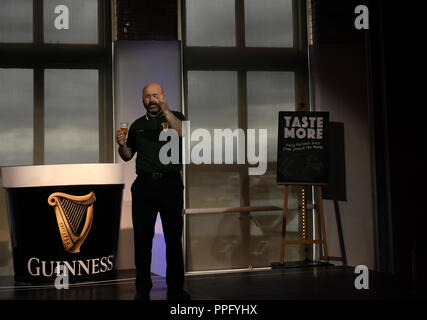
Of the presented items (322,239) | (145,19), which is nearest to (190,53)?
(145,19)

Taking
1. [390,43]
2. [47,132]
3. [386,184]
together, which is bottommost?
[386,184]

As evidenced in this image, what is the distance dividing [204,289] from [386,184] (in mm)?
2628

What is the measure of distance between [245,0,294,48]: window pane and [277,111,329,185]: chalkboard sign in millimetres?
1017

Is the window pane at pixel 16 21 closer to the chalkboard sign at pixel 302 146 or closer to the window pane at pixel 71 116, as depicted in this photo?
the window pane at pixel 71 116

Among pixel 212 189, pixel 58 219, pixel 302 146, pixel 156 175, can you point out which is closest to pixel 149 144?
pixel 156 175

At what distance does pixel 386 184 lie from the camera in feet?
20.4

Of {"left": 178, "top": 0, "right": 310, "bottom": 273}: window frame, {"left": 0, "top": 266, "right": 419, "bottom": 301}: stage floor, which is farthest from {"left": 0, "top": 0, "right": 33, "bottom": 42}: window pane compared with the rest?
{"left": 0, "top": 266, "right": 419, "bottom": 301}: stage floor

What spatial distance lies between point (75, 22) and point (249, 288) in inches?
139

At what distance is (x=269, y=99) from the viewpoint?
6.62 meters

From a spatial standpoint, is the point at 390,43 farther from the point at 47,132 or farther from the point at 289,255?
the point at 47,132

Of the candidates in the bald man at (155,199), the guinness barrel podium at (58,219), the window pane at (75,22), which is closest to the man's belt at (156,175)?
the bald man at (155,199)

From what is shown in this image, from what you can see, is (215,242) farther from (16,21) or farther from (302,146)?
(16,21)

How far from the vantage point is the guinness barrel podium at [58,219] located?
4.72 metres

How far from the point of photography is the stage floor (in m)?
4.17
